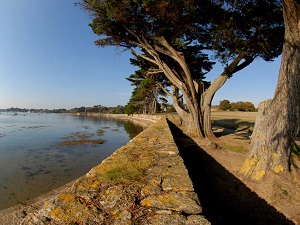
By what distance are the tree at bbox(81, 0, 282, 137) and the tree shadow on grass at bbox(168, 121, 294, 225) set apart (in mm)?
6038

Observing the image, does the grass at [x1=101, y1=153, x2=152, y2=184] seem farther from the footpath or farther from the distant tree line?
the distant tree line

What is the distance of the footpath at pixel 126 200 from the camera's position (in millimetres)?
1877

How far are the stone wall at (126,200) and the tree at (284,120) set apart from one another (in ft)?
11.0

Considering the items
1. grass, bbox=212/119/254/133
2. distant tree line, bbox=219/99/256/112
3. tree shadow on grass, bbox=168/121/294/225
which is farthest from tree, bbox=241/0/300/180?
distant tree line, bbox=219/99/256/112

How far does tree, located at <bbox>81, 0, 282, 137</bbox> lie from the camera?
8758 mm

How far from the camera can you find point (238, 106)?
217 feet

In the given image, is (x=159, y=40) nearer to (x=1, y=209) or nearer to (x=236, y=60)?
(x=236, y=60)

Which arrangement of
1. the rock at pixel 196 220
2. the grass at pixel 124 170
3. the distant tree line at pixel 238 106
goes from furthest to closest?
the distant tree line at pixel 238 106
the grass at pixel 124 170
the rock at pixel 196 220

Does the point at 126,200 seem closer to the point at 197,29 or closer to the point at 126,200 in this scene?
the point at 126,200

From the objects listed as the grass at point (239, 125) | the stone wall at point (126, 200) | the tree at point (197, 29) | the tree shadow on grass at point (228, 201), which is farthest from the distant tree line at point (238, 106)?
the stone wall at point (126, 200)

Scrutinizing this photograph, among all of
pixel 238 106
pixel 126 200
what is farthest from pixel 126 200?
pixel 238 106

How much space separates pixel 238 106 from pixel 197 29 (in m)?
60.9

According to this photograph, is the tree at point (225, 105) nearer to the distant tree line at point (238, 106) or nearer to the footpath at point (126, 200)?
the distant tree line at point (238, 106)

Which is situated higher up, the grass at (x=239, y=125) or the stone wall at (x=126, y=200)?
the stone wall at (x=126, y=200)
